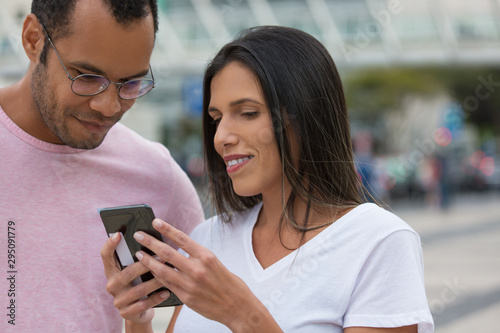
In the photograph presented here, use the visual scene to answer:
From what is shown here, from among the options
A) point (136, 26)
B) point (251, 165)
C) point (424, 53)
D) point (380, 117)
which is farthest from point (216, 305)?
point (380, 117)

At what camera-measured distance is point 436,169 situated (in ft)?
62.8

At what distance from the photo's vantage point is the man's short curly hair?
83.0 inches

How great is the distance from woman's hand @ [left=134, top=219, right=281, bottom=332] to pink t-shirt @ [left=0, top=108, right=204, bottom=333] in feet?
1.78

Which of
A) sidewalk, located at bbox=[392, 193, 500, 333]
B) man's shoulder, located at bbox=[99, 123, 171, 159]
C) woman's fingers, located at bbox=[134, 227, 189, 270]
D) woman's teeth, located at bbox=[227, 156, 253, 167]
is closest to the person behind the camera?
woman's fingers, located at bbox=[134, 227, 189, 270]

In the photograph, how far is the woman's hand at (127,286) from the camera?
1880mm

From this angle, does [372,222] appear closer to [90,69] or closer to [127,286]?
[127,286]

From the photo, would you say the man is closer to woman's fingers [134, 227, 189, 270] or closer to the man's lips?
the man's lips

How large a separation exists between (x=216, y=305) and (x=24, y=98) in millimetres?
1120

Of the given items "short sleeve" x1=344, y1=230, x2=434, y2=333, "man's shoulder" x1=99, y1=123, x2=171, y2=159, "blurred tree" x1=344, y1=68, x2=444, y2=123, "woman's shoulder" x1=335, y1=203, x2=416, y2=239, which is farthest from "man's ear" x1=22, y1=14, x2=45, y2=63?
"blurred tree" x1=344, y1=68, x2=444, y2=123

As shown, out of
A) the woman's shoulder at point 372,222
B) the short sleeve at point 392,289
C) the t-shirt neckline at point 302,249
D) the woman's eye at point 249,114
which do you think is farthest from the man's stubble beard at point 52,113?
the short sleeve at point 392,289

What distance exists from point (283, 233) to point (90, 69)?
2.88 ft

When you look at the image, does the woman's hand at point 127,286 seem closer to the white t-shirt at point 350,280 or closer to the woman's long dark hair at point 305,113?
Answer: the white t-shirt at point 350,280

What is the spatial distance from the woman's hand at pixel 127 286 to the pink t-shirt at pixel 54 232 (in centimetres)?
31

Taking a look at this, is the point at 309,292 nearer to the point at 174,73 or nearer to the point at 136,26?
the point at 136,26
